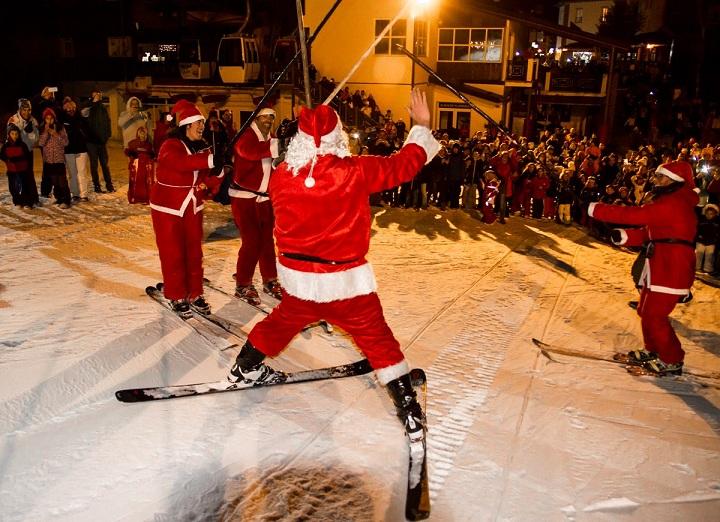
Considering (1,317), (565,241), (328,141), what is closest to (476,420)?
(328,141)

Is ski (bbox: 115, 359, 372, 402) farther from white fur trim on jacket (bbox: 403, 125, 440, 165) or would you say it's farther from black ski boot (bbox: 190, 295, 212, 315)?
white fur trim on jacket (bbox: 403, 125, 440, 165)

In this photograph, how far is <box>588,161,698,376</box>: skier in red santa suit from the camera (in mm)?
4410

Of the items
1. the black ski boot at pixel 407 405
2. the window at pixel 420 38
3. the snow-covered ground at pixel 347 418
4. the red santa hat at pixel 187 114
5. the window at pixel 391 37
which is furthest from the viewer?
the window at pixel 420 38

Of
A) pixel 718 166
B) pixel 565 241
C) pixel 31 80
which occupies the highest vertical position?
pixel 31 80

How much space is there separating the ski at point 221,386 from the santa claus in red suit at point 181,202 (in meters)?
1.41

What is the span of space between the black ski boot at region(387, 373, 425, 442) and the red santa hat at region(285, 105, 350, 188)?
1.21 metres

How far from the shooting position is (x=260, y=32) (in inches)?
981

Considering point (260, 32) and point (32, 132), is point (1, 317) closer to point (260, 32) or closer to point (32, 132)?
point (32, 132)

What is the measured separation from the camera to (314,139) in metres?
3.24

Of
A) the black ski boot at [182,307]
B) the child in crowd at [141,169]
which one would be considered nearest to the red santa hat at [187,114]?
the black ski boot at [182,307]

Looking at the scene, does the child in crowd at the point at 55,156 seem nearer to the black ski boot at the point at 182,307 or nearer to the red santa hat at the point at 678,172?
the black ski boot at the point at 182,307

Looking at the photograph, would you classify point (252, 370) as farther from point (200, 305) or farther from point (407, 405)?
point (200, 305)

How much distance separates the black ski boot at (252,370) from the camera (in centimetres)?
368

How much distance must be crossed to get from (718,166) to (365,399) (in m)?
7.76
